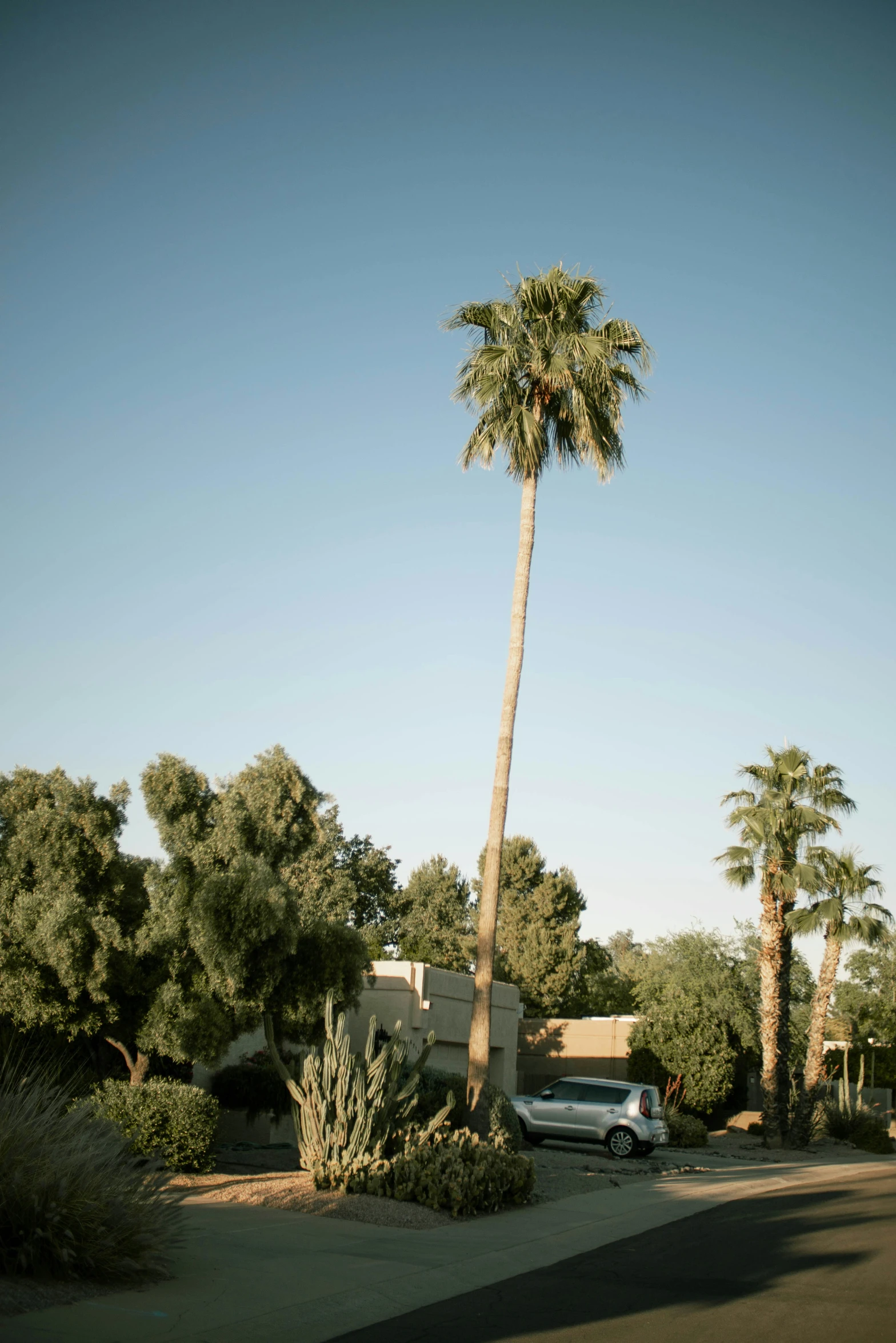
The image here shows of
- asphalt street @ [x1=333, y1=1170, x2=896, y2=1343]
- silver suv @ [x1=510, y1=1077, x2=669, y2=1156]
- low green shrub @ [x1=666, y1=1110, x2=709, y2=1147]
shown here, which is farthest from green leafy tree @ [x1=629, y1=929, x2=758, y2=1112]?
asphalt street @ [x1=333, y1=1170, x2=896, y2=1343]

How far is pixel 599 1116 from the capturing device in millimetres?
22438

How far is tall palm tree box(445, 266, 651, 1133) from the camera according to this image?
17.4 meters

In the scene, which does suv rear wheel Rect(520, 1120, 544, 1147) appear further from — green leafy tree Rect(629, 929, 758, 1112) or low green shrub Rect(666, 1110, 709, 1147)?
green leafy tree Rect(629, 929, 758, 1112)

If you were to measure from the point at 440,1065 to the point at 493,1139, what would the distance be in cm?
1305

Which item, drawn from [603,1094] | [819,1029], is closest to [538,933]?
[819,1029]

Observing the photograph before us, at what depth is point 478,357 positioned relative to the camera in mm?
17812

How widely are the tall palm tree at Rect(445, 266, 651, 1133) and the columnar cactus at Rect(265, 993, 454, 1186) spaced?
4.19m

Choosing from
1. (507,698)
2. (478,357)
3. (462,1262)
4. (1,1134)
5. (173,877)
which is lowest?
(462,1262)

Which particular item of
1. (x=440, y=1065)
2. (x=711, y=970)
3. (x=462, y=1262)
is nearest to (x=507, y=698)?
(x=462, y=1262)

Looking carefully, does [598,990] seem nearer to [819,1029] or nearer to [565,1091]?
[819,1029]

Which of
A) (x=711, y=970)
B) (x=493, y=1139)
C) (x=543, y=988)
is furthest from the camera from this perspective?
(x=543, y=988)

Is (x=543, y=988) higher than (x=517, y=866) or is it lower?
lower

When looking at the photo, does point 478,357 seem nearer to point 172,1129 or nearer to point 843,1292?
point 172,1129

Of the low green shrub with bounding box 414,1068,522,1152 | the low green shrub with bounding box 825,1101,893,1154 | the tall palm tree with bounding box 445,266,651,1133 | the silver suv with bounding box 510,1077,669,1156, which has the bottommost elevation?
the low green shrub with bounding box 825,1101,893,1154
